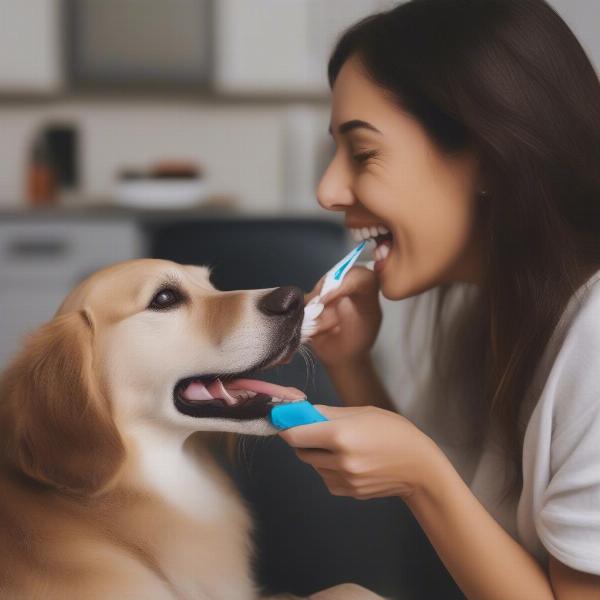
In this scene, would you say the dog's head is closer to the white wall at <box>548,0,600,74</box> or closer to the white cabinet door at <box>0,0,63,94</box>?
the white wall at <box>548,0,600,74</box>

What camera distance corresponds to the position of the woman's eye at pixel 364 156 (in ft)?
2.52

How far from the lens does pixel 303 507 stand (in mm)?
954

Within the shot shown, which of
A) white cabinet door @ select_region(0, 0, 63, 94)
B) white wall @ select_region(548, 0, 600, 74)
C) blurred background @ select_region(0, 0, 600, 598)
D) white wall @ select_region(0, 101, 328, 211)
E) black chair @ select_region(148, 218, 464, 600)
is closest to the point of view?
black chair @ select_region(148, 218, 464, 600)

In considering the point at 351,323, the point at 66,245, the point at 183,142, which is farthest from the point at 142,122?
the point at 351,323

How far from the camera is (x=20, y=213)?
2.29 m

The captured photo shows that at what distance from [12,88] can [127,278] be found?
231 cm

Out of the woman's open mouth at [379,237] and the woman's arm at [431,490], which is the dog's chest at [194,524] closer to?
the woman's arm at [431,490]

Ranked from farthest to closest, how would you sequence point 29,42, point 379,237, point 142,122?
point 142,122
point 29,42
point 379,237

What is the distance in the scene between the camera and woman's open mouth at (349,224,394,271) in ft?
2.72

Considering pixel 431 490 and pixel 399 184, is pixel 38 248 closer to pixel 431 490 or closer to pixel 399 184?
pixel 399 184

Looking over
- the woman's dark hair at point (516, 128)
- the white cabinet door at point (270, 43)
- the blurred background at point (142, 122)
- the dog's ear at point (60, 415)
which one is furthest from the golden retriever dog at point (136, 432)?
the white cabinet door at point (270, 43)

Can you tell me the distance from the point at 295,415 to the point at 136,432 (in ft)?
0.63

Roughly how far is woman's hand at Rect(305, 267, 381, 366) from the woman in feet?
0.29

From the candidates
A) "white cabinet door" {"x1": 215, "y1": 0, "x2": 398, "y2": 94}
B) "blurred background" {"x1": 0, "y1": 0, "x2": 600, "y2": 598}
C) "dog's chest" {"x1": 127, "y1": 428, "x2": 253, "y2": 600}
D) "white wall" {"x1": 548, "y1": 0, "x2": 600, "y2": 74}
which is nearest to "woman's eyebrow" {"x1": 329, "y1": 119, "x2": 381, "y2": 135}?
"dog's chest" {"x1": 127, "y1": 428, "x2": 253, "y2": 600}
